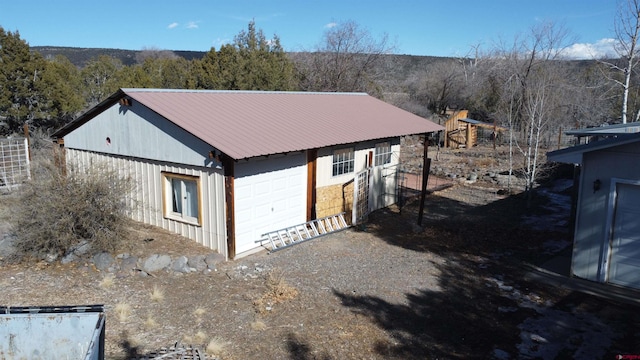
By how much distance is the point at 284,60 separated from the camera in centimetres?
3422

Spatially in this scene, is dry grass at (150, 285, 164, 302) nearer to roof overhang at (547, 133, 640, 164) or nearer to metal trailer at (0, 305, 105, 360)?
metal trailer at (0, 305, 105, 360)

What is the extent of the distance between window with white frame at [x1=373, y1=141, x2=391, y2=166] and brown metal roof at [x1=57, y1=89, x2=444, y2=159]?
1.91 ft

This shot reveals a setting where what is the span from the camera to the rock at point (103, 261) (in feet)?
32.0

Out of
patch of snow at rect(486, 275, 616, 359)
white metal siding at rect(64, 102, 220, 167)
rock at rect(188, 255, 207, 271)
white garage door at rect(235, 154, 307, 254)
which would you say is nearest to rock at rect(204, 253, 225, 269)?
rock at rect(188, 255, 207, 271)

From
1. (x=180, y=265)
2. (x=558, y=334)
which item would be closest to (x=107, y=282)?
(x=180, y=265)

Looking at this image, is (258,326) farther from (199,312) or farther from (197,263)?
(197,263)

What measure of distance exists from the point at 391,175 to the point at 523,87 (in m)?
21.6

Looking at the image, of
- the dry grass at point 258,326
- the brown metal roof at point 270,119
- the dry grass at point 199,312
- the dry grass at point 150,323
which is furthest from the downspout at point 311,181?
the dry grass at point 150,323

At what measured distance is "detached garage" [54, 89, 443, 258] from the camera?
10.8 meters

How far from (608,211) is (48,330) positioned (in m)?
9.48

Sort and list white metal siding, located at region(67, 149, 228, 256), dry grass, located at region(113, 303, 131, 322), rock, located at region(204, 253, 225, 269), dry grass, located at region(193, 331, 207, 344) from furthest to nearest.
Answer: white metal siding, located at region(67, 149, 228, 256), rock, located at region(204, 253, 225, 269), dry grass, located at region(113, 303, 131, 322), dry grass, located at region(193, 331, 207, 344)

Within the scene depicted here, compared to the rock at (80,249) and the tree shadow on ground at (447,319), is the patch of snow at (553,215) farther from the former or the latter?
the rock at (80,249)

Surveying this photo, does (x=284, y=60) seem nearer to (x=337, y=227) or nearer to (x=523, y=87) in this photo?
(x=523, y=87)

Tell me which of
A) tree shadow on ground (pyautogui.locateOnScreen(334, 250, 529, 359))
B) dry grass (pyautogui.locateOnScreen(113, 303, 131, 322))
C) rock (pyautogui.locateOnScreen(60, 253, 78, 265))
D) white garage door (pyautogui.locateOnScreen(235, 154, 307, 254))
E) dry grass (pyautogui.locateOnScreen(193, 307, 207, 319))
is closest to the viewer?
tree shadow on ground (pyautogui.locateOnScreen(334, 250, 529, 359))
